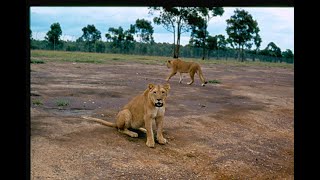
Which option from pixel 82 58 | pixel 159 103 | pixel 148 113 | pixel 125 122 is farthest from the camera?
pixel 82 58

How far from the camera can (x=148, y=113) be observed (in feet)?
10.2

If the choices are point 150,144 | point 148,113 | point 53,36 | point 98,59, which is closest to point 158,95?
point 148,113

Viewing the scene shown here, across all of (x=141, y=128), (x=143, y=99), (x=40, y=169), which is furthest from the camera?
(x=141, y=128)

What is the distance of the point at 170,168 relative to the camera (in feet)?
8.68

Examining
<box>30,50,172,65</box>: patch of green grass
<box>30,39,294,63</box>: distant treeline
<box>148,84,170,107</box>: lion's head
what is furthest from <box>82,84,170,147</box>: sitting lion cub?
<box>30,39,294,63</box>: distant treeline

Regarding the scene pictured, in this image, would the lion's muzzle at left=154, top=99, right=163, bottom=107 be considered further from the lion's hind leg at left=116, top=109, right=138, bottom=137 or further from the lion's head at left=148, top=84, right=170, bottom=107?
the lion's hind leg at left=116, top=109, right=138, bottom=137

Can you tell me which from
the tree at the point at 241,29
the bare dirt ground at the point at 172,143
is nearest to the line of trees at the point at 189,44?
the tree at the point at 241,29

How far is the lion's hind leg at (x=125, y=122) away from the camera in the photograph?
10.6ft

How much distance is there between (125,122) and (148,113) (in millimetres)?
253

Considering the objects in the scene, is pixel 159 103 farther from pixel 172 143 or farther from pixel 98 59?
pixel 98 59
